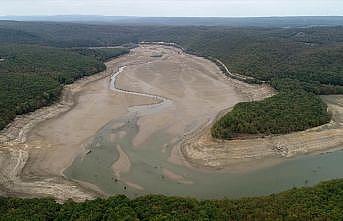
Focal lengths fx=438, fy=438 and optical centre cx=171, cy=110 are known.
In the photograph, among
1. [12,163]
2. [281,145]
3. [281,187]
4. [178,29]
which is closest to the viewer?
[281,187]

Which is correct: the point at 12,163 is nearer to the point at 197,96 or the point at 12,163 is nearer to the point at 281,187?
the point at 281,187

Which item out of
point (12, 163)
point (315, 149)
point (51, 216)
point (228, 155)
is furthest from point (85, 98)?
point (51, 216)

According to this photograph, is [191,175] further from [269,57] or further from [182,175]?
[269,57]

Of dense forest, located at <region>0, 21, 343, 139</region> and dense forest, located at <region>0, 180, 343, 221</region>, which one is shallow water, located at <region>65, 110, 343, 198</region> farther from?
dense forest, located at <region>0, 21, 343, 139</region>

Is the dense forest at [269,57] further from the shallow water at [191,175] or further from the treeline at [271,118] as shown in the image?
the shallow water at [191,175]

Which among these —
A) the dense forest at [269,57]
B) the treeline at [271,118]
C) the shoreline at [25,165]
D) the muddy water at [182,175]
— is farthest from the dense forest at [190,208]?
the dense forest at [269,57]
